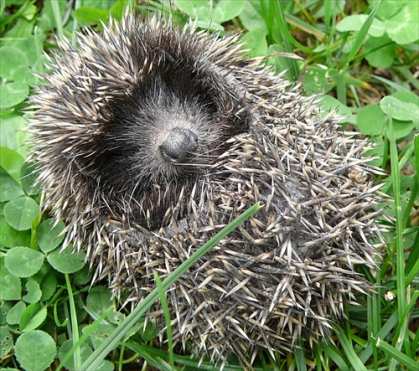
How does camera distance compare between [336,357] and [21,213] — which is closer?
[336,357]

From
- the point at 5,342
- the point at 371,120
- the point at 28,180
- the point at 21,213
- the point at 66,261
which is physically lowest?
the point at 5,342

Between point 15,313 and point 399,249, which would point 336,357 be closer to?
point 399,249

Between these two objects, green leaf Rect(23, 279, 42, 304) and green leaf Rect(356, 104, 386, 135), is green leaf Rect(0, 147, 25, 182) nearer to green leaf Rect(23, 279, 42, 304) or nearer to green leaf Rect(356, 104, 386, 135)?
green leaf Rect(23, 279, 42, 304)

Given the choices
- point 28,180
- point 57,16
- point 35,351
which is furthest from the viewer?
point 57,16

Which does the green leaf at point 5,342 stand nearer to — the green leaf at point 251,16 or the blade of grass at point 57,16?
the blade of grass at point 57,16

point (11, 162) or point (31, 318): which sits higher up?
point (11, 162)

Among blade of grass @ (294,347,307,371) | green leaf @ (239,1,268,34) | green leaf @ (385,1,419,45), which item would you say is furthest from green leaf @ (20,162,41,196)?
green leaf @ (385,1,419,45)

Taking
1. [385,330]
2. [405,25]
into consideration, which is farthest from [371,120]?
[385,330]
